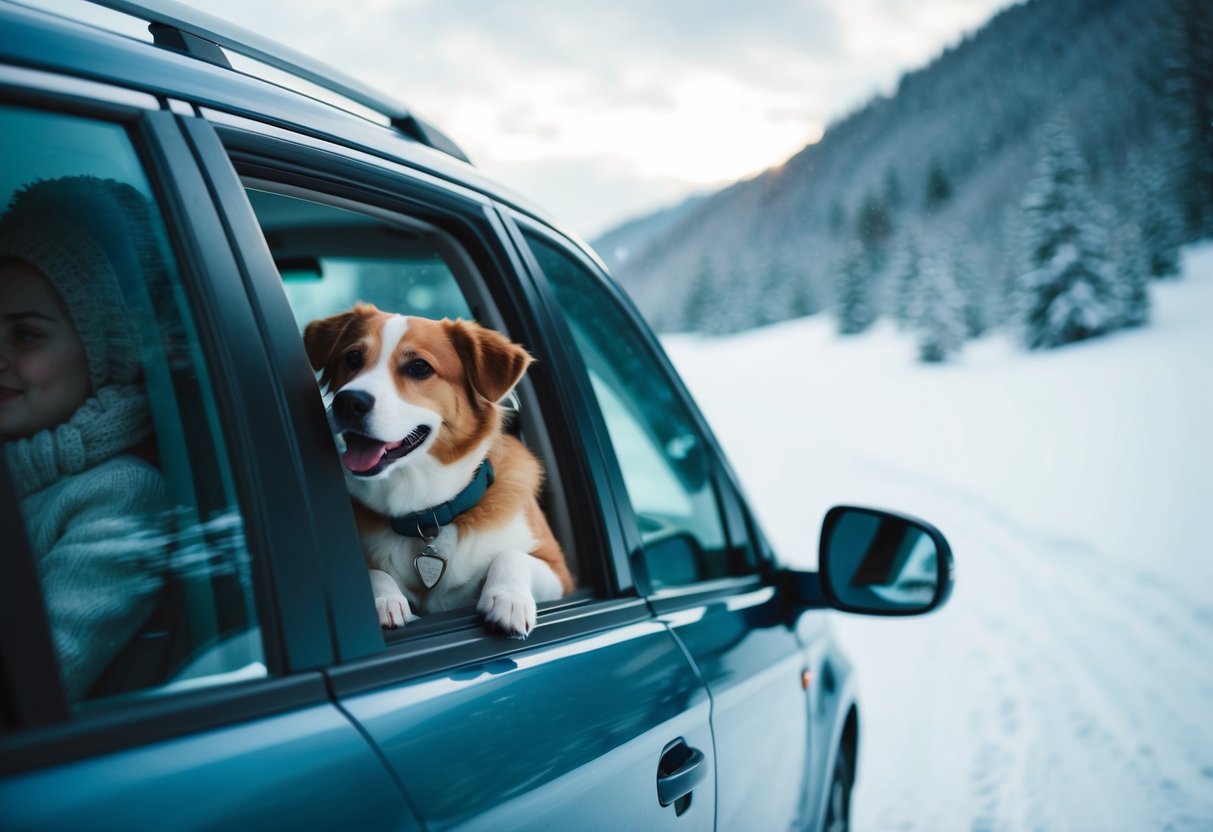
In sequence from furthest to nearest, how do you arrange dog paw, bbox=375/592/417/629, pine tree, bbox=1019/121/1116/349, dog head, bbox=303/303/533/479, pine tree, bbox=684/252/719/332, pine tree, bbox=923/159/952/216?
pine tree, bbox=923/159/952/216 < pine tree, bbox=684/252/719/332 < pine tree, bbox=1019/121/1116/349 < dog head, bbox=303/303/533/479 < dog paw, bbox=375/592/417/629

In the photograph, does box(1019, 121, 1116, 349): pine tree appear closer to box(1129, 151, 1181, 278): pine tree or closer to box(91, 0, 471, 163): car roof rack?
box(1129, 151, 1181, 278): pine tree

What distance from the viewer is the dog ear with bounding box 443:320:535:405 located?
2127mm

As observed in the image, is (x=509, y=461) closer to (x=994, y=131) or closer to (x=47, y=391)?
(x=47, y=391)

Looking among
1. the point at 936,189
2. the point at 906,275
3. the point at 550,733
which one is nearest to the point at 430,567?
the point at 550,733

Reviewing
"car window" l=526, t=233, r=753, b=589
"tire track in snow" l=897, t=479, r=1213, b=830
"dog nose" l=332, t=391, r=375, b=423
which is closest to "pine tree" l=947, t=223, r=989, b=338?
"tire track in snow" l=897, t=479, r=1213, b=830

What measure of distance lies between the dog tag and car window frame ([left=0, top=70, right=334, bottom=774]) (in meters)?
0.70

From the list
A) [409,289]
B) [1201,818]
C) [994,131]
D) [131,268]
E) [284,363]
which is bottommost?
[1201,818]

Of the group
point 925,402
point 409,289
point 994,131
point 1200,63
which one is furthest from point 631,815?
point 994,131

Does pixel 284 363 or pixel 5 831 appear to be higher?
pixel 284 363

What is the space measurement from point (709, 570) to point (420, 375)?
4.36 feet

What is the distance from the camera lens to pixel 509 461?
228 centimetres

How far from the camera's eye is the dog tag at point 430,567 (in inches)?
75.5

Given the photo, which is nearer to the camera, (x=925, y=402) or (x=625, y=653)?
(x=625, y=653)

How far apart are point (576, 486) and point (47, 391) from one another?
122cm
